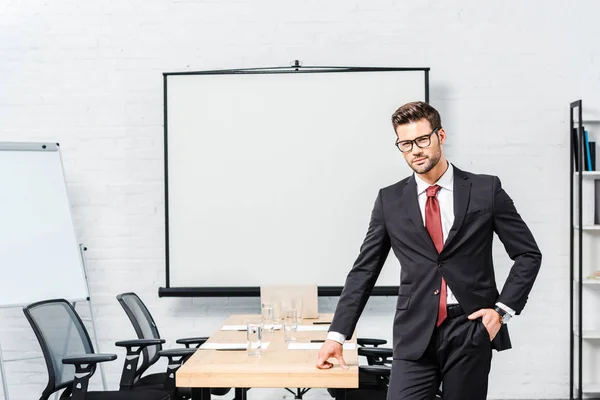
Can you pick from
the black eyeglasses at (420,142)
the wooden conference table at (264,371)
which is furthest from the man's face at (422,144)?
the wooden conference table at (264,371)

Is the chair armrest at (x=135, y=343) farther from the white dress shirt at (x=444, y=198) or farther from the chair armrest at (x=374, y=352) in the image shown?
the white dress shirt at (x=444, y=198)

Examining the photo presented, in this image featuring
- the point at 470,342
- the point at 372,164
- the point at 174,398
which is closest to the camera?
the point at 470,342

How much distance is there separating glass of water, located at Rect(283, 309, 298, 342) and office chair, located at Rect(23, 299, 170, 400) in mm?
659

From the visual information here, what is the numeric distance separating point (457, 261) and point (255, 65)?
307 cm

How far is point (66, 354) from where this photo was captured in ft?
11.4

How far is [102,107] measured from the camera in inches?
196

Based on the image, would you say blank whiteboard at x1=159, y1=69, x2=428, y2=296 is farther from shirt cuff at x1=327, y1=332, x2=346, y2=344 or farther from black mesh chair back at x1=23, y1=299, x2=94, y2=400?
shirt cuff at x1=327, y1=332, x2=346, y2=344

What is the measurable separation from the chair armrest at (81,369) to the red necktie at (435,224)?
164 centimetres

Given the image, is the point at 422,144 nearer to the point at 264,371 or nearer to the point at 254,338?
the point at 264,371

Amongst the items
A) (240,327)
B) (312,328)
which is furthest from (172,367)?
(312,328)

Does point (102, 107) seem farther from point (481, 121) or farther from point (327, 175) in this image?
point (481, 121)

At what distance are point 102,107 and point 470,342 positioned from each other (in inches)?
139

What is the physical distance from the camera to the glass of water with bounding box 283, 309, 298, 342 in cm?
330

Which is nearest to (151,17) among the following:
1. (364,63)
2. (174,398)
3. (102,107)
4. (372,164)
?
(102,107)
